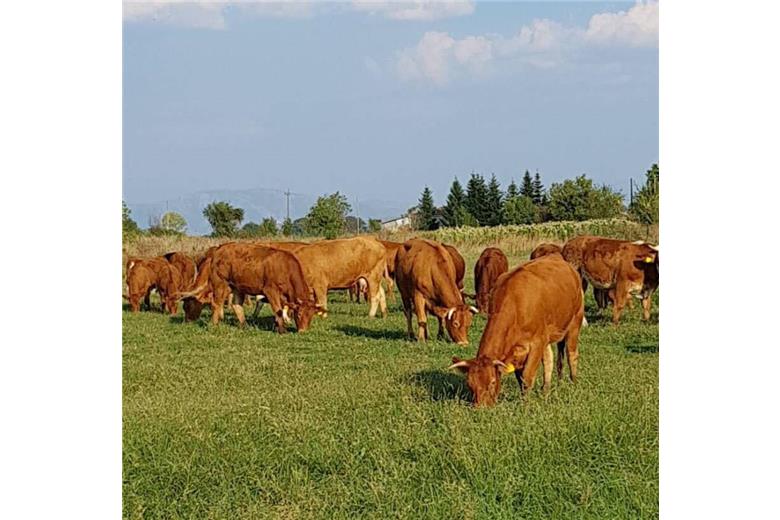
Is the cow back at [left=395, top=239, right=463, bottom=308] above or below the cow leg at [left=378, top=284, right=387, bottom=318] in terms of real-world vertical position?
above

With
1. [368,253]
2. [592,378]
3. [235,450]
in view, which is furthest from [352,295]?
[235,450]

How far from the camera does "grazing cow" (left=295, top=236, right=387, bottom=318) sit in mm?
13609

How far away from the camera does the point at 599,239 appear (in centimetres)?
1131

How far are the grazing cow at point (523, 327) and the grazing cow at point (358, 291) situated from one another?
8.29 meters

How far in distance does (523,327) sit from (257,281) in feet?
20.2

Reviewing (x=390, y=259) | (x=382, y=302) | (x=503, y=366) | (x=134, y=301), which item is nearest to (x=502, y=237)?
(x=382, y=302)

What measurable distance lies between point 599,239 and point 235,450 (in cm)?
671

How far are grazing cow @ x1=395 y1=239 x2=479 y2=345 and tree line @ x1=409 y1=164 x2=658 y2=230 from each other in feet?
Answer: 3.62

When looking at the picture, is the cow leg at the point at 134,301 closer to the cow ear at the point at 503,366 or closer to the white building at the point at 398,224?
the white building at the point at 398,224

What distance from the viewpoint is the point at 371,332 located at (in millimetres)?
11148

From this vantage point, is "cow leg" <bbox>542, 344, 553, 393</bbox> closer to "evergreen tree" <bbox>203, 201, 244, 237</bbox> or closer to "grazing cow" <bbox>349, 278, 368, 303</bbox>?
"evergreen tree" <bbox>203, 201, 244, 237</bbox>

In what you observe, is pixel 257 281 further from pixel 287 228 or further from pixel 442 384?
pixel 442 384

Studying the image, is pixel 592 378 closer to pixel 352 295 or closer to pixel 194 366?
pixel 194 366

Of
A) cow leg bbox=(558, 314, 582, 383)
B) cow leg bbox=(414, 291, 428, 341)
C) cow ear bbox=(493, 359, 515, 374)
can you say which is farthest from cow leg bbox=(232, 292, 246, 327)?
cow ear bbox=(493, 359, 515, 374)
